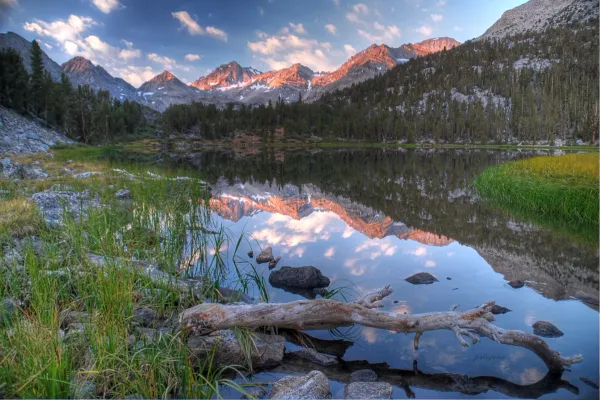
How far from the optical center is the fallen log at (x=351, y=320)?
6.24m

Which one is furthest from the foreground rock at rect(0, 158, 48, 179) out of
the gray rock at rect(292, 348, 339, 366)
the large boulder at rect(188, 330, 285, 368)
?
the gray rock at rect(292, 348, 339, 366)

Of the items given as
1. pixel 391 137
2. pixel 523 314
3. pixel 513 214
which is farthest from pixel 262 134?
pixel 523 314

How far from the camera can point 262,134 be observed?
5906 inches

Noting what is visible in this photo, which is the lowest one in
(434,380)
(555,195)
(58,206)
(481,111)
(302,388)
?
(434,380)

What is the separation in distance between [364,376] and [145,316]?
4.10 meters

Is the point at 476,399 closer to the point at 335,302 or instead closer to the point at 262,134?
the point at 335,302

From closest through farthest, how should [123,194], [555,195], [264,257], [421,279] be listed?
[421,279], [264,257], [123,194], [555,195]

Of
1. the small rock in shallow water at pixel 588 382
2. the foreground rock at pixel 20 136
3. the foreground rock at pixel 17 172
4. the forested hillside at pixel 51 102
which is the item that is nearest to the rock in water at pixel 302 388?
the small rock in shallow water at pixel 588 382

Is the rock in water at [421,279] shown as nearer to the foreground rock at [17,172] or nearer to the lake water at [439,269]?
the lake water at [439,269]

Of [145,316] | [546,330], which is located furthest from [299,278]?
[546,330]

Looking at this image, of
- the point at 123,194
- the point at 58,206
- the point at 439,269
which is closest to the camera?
the point at 439,269

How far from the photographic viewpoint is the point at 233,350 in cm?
624

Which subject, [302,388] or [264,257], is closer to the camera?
[302,388]

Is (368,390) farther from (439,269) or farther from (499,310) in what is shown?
(439,269)
